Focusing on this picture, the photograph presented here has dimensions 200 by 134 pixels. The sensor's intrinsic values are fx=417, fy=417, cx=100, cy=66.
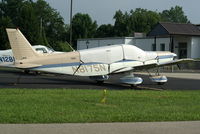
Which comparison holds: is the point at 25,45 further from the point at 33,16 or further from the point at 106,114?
the point at 33,16

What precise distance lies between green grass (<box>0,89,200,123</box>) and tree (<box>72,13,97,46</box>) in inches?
3926

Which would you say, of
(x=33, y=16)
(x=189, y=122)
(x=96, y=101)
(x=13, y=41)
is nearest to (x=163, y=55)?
(x=13, y=41)

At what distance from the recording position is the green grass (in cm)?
986

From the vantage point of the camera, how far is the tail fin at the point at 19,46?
2061cm

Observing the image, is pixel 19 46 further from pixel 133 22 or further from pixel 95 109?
pixel 133 22

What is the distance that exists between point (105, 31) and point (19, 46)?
102 metres

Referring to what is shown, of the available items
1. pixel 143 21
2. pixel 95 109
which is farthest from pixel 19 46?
pixel 143 21

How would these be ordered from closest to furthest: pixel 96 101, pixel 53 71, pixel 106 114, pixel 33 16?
pixel 106 114 < pixel 96 101 < pixel 53 71 < pixel 33 16

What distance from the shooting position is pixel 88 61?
68.1ft

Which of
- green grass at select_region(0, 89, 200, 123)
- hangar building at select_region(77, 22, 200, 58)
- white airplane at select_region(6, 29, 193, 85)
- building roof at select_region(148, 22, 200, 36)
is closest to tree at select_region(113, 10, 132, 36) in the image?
building roof at select_region(148, 22, 200, 36)

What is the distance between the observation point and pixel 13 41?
68.0 ft

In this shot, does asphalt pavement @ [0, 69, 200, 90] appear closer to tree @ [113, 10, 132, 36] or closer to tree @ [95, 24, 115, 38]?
tree @ [113, 10, 132, 36]

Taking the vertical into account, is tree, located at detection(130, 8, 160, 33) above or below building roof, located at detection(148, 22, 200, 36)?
above

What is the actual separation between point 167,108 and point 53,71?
942 centimetres
